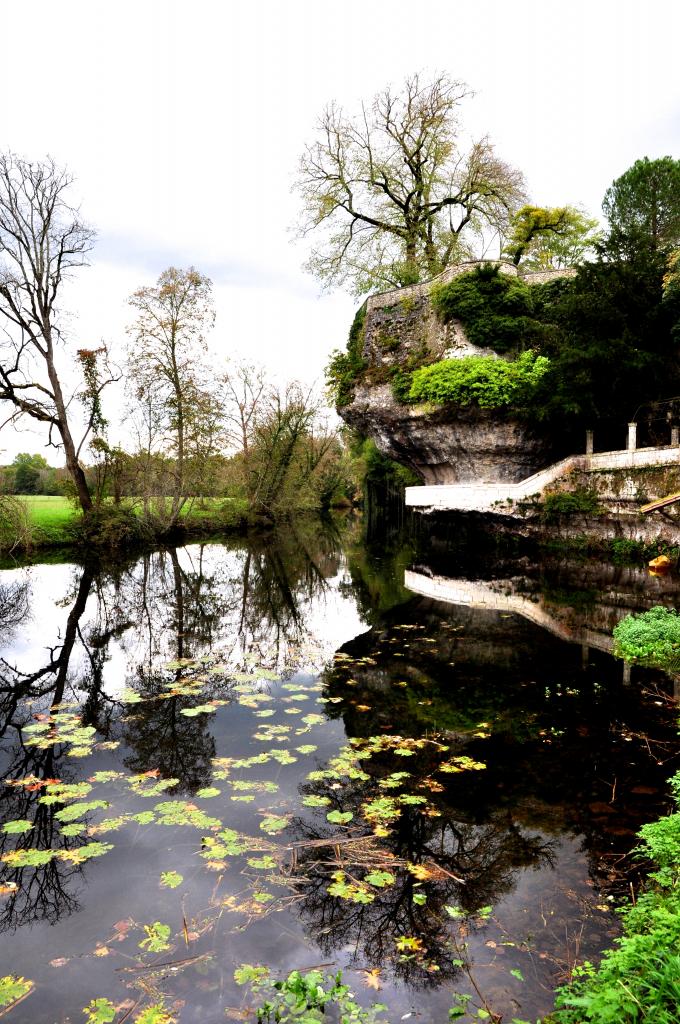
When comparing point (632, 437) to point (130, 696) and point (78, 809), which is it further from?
point (78, 809)

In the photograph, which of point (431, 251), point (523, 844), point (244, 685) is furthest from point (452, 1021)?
point (431, 251)

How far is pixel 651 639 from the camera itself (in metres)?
10.0

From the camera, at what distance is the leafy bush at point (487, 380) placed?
24672 mm

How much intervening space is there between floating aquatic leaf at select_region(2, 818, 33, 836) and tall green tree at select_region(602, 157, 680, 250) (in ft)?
124

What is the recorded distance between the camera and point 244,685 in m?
9.14

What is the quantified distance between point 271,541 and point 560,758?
27.7 meters

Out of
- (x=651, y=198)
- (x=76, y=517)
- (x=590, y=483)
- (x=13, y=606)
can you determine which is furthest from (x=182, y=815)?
(x=651, y=198)

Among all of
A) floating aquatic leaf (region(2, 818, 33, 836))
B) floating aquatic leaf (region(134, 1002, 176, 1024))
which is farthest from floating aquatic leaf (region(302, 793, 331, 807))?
floating aquatic leaf (region(2, 818, 33, 836))

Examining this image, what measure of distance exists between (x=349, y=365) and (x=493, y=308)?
8895 millimetres

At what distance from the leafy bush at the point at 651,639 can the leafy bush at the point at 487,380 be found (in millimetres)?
15388

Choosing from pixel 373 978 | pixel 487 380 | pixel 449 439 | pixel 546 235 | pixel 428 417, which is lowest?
pixel 373 978

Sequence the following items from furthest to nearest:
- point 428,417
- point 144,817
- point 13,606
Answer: point 428,417 → point 13,606 → point 144,817

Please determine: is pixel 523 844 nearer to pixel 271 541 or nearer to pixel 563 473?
pixel 563 473

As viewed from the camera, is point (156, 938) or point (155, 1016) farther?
point (156, 938)
